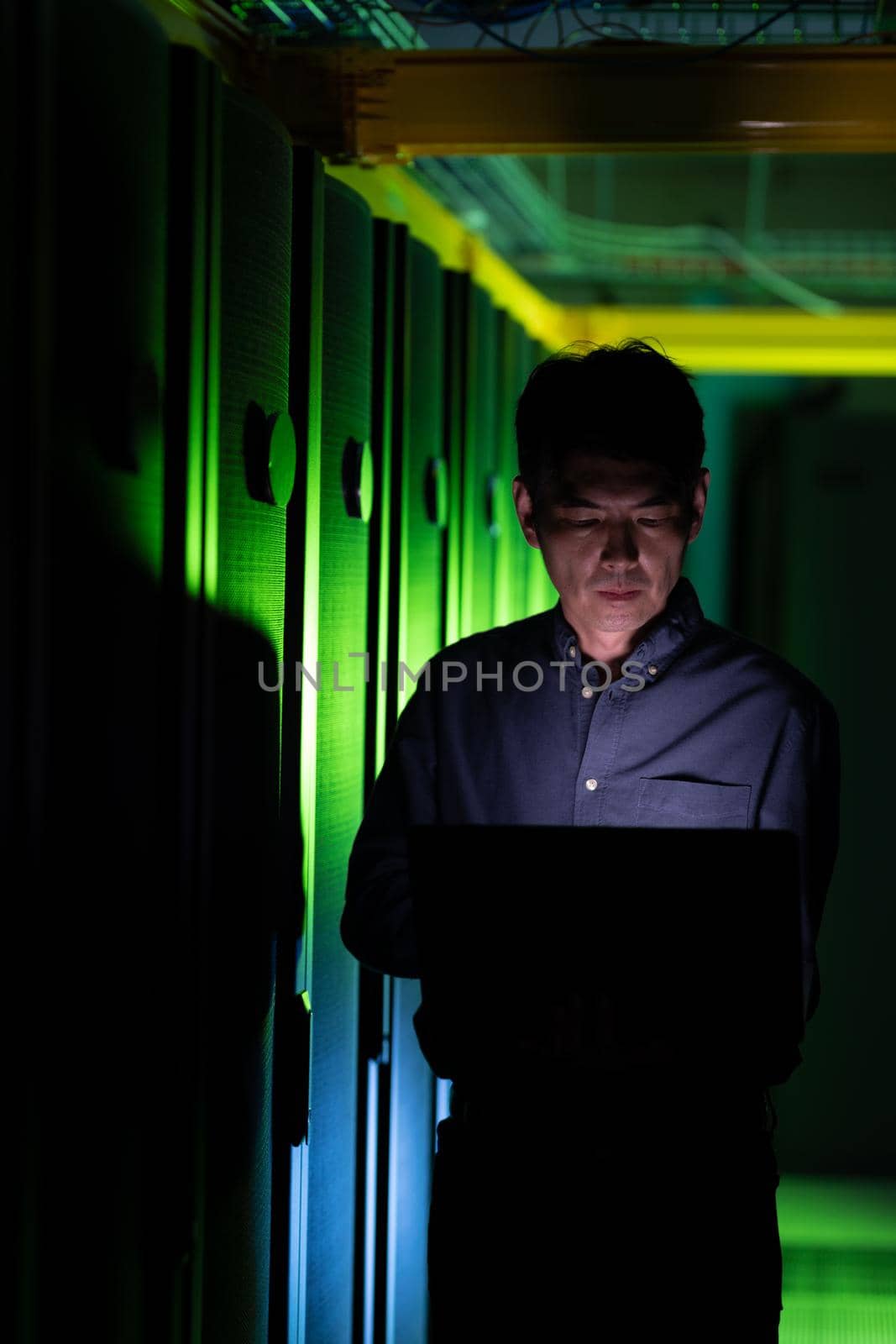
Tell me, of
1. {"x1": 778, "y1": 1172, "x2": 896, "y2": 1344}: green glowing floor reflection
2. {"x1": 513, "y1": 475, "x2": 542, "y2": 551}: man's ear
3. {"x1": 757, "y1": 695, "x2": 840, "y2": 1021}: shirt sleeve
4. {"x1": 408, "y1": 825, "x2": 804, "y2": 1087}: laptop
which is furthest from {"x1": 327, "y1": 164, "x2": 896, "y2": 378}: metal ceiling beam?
{"x1": 408, "y1": 825, "x2": 804, "y2": 1087}: laptop

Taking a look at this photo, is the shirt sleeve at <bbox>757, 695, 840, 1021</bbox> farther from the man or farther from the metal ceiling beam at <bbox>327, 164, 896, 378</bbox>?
the metal ceiling beam at <bbox>327, 164, 896, 378</bbox>

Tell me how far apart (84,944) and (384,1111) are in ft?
3.50

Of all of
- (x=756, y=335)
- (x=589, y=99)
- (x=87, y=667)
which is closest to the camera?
(x=87, y=667)

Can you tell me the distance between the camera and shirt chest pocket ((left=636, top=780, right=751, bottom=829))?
5.36 ft

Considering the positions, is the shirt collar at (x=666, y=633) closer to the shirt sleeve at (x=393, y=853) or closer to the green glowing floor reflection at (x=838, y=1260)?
the shirt sleeve at (x=393, y=853)

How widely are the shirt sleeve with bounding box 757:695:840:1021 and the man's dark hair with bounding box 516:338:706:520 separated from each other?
11.9 inches

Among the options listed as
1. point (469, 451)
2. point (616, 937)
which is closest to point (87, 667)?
point (616, 937)

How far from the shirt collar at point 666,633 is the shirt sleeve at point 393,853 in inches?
7.4

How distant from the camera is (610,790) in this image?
1.67m

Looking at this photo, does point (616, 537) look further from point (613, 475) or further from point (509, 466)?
point (509, 466)

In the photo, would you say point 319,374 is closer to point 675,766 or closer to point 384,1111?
point 675,766

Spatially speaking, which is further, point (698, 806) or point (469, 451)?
point (469, 451)

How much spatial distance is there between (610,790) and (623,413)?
445 mm

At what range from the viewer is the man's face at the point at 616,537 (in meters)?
1.69
